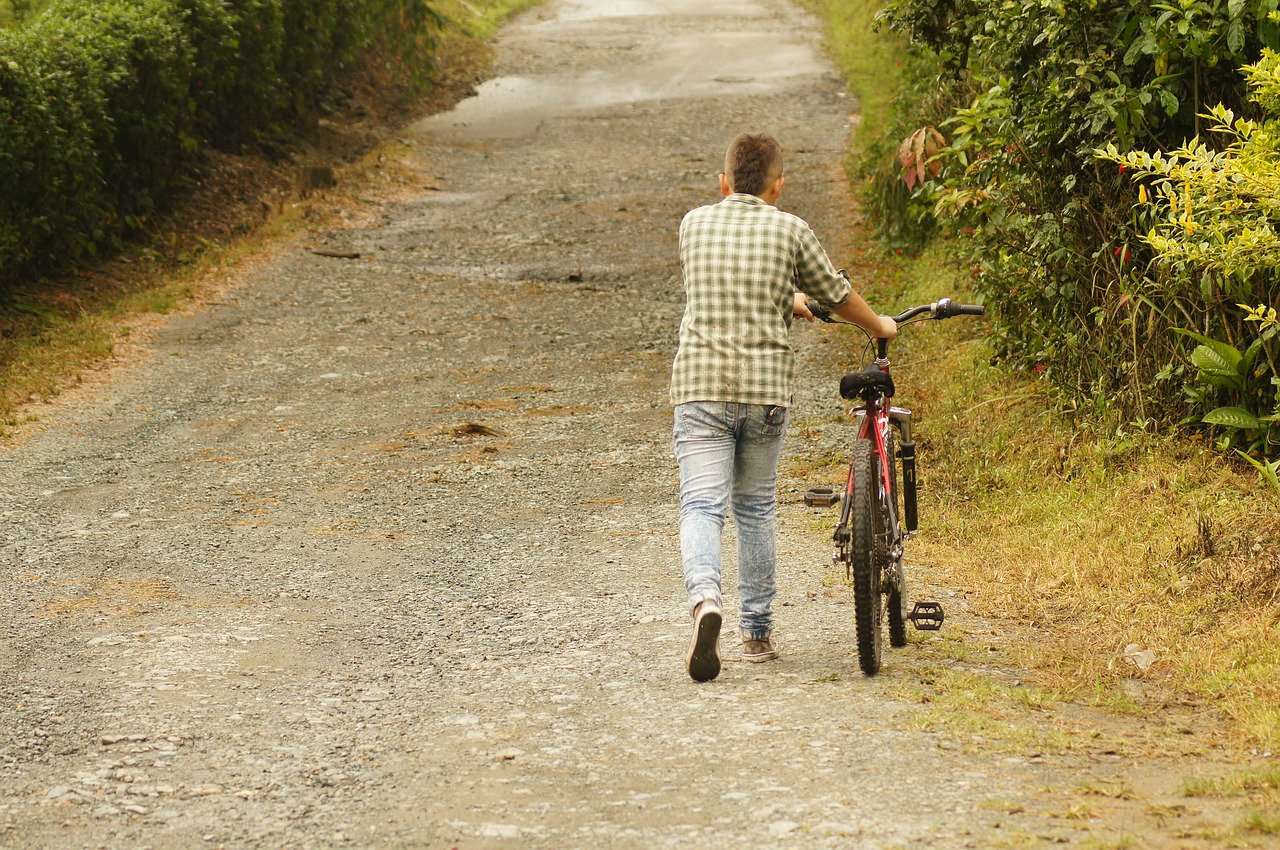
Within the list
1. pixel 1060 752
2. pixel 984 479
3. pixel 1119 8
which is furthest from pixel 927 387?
pixel 1060 752

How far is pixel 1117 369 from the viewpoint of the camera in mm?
7953

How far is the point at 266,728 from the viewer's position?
4.93 meters

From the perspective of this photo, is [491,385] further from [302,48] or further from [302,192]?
[302,48]

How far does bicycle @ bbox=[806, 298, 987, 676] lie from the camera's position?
4992mm

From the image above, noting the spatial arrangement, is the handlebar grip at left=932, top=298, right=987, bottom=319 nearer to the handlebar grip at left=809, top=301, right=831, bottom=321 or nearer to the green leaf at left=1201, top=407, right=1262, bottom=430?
the handlebar grip at left=809, top=301, right=831, bottom=321

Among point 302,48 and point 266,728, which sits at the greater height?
point 302,48

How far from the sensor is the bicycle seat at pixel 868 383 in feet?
17.0

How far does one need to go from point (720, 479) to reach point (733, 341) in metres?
0.49

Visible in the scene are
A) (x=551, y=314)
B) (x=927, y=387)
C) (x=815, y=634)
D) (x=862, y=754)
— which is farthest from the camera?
(x=551, y=314)

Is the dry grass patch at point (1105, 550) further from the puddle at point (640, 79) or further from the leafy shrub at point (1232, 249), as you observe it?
the puddle at point (640, 79)

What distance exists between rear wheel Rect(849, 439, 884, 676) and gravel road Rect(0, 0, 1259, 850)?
181 millimetres

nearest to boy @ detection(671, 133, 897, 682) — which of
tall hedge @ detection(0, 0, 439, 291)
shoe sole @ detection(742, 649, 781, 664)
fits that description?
shoe sole @ detection(742, 649, 781, 664)

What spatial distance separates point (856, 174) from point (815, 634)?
12016 mm

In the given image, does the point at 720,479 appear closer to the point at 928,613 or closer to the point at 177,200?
the point at 928,613
